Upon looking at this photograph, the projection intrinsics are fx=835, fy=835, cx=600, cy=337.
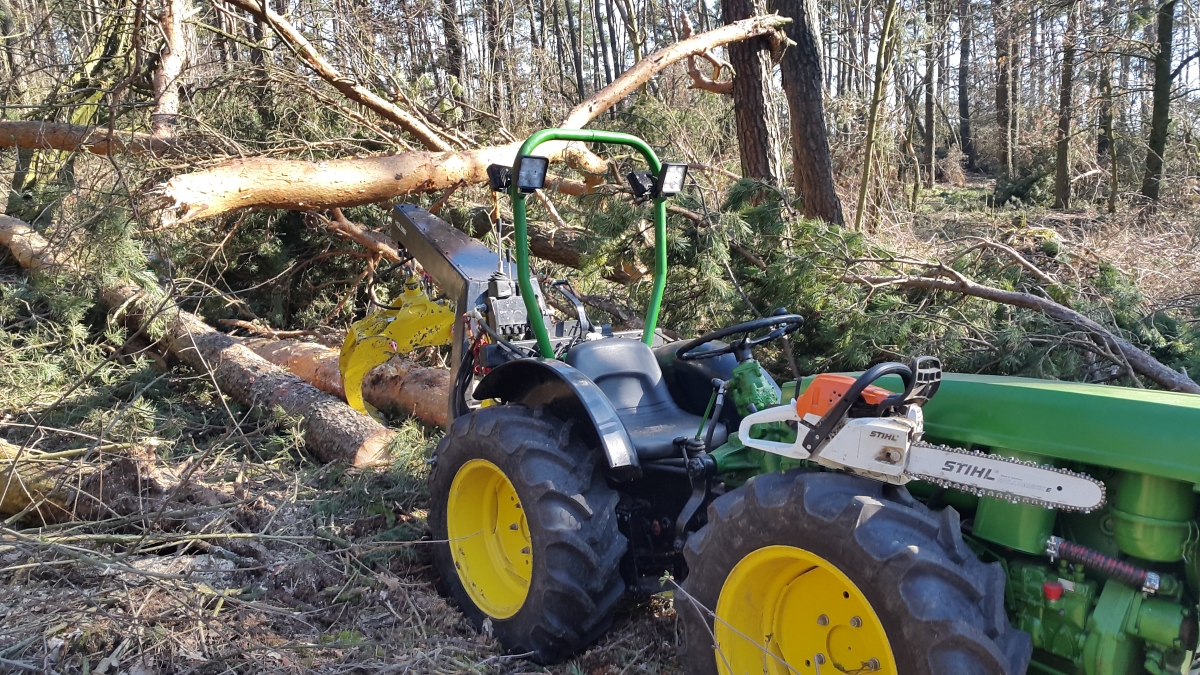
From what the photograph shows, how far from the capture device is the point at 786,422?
8.45 feet

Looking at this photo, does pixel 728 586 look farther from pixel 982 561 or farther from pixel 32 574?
pixel 32 574

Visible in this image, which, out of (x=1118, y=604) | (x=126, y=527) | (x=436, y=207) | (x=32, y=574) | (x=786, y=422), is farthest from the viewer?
(x=436, y=207)

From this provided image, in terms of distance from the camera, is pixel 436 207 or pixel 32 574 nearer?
pixel 32 574

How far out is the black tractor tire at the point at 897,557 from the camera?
6.10 ft

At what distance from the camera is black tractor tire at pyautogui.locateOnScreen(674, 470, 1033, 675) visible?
6.10 ft

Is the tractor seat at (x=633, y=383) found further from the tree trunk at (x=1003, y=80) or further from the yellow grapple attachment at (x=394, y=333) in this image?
the tree trunk at (x=1003, y=80)

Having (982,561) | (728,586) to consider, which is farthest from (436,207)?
(982,561)

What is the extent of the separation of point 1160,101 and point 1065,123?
13.8ft

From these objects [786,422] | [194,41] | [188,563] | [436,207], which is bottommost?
[188,563]

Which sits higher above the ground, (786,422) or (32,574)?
(786,422)

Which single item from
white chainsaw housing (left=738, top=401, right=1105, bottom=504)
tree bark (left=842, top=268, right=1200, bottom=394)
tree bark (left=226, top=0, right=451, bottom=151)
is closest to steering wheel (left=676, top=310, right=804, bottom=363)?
white chainsaw housing (left=738, top=401, right=1105, bottom=504)

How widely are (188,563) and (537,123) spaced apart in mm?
7221

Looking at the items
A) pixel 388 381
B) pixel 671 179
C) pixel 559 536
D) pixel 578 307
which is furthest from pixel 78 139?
pixel 559 536

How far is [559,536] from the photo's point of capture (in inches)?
110
